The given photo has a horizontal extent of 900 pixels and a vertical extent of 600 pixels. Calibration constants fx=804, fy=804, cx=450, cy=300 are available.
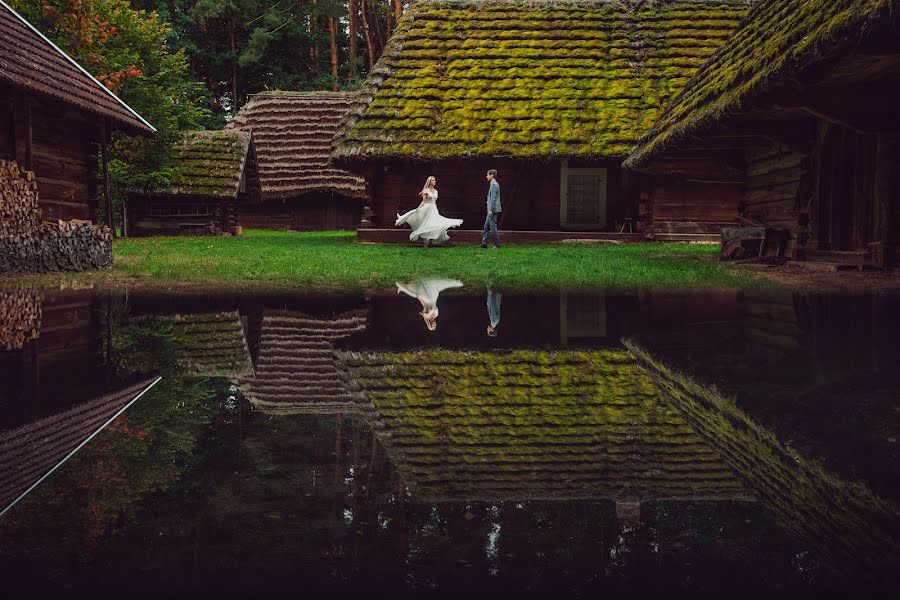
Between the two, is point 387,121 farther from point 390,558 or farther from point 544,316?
point 390,558

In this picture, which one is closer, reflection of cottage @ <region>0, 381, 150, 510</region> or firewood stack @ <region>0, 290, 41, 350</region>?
reflection of cottage @ <region>0, 381, 150, 510</region>

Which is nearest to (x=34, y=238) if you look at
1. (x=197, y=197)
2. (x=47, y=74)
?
(x=47, y=74)

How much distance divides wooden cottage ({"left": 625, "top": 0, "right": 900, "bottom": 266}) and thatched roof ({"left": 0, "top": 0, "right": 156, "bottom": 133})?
33.0 feet

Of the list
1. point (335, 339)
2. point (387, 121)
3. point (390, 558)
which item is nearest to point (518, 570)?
point (390, 558)

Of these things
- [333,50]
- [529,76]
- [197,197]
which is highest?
[333,50]

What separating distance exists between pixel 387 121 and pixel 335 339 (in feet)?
52.4

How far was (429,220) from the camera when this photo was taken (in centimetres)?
1916

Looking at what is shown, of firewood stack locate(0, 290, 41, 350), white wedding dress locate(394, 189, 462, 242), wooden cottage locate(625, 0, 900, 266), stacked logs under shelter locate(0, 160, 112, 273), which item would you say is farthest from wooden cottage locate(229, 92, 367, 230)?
firewood stack locate(0, 290, 41, 350)

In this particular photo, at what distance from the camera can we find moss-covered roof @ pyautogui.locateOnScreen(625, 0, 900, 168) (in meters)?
7.98

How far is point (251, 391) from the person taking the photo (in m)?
4.29

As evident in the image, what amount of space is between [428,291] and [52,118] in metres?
10.2

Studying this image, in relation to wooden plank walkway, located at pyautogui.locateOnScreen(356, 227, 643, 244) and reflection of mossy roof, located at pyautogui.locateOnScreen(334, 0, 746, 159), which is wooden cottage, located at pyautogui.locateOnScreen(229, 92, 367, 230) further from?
wooden plank walkway, located at pyautogui.locateOnScreen(356, 227, 643, 244)

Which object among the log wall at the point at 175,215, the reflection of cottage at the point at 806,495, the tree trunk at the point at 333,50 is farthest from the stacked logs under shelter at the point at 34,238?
the tree trunk at the point at 333,50

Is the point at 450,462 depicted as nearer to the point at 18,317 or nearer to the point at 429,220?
the point at 18,317
